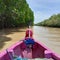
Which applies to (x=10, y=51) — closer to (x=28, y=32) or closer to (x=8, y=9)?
(x=28, y=32)

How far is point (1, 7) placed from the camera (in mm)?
24156

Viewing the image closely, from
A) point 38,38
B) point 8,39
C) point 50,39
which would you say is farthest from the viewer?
point 38,38

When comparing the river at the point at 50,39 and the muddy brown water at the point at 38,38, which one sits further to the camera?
the river at the point at 50,39

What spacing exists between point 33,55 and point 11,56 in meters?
2.02

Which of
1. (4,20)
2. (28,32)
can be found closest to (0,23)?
(4,20)

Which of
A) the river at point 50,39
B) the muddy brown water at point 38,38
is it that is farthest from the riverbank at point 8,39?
the river at point 50,39

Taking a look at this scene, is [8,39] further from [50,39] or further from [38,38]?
[50,39]

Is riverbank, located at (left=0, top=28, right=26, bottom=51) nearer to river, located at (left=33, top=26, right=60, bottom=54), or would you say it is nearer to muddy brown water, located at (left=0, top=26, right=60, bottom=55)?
muddy brown water, located at (left=0, top=26, right=60, bottom=55)

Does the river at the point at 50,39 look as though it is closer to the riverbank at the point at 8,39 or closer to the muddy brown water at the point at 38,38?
the muddy brown water at the point at 38,38

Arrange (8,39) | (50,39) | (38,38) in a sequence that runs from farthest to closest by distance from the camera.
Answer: (38,38), (50,39), (8,39)

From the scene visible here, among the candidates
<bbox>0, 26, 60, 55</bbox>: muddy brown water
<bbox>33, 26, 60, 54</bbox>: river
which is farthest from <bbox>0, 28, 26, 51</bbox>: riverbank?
<bbox>33, 26, 60, 54</bbox>: river

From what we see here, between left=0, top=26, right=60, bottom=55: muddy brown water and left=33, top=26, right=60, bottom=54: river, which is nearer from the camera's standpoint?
left=0, top=26, right=60, bottom=55: muddy brown water

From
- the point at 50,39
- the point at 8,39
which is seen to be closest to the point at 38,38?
the point at 50,39

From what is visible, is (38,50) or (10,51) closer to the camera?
(10,51)
